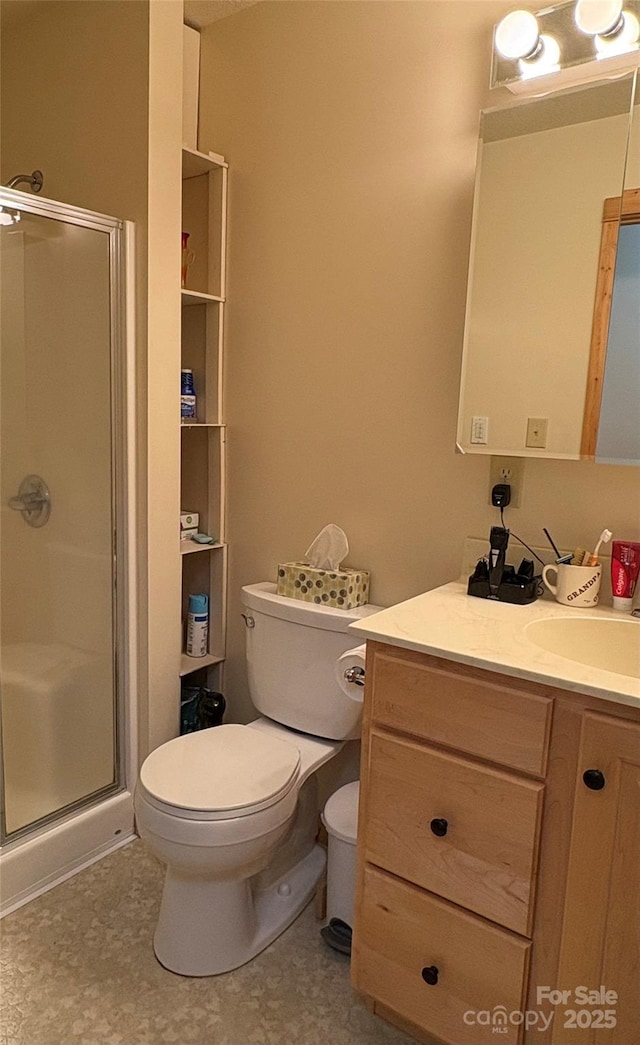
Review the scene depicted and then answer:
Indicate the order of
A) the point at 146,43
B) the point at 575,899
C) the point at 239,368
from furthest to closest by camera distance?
the point at 239,368 → the point at 146,43 → the point at 575,899

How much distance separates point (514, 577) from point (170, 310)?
3.74 feet

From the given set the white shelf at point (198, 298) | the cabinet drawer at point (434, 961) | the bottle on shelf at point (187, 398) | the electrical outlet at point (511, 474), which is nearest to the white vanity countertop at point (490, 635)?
the electrical outlet at point (511, 474)

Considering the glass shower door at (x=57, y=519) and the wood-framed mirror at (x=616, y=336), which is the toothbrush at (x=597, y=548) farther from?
the glass shower door at (x=57, y=519)

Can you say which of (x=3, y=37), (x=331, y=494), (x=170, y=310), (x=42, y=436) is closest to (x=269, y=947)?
(x=331, y=494)

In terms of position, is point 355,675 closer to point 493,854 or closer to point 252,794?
point 252,794

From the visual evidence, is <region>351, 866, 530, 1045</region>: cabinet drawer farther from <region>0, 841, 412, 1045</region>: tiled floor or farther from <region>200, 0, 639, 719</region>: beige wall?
<region>200, 0, 639, 719</region>: beige wall

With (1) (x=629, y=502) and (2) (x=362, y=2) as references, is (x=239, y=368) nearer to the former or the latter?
(2) (x=362, y=2)

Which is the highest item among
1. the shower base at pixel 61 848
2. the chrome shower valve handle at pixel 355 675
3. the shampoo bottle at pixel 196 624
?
the chrome shower valve handle at pixel 355 675

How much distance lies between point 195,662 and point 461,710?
3.86 ft

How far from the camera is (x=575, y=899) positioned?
3.74 feet

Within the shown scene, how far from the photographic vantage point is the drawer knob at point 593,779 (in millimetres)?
1101

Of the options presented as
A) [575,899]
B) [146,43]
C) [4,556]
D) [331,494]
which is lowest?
[575,899]

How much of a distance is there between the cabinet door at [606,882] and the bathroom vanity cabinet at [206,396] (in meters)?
1.30

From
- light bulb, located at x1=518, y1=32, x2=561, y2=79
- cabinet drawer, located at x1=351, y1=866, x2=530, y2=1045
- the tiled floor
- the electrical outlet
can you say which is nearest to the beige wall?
the electrical outlet
